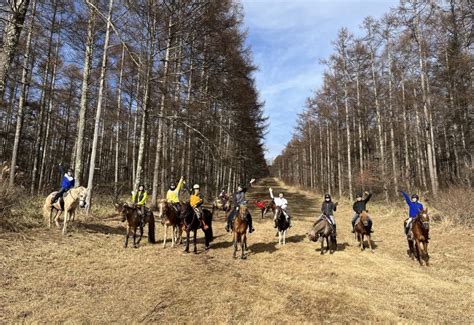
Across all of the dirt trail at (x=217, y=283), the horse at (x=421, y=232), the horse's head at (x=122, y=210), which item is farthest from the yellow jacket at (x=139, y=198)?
the horse at (x=421, y=232)

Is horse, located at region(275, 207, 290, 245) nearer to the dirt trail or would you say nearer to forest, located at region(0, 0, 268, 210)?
the dirt trail

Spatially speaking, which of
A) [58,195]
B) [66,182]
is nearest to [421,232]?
[66,182]

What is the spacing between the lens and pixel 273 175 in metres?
141

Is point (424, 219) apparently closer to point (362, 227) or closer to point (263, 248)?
point (362, 227)

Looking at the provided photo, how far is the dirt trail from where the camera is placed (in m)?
5.37

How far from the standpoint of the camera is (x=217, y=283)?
699cm

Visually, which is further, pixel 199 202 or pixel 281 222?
pixel 281 222

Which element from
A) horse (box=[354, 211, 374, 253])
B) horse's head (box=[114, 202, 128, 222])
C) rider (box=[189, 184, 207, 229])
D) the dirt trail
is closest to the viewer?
the dirt trail

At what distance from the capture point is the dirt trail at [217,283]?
17.6ft

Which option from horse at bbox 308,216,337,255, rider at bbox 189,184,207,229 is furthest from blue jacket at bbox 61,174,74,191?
horse at bbox 308,216,337,255

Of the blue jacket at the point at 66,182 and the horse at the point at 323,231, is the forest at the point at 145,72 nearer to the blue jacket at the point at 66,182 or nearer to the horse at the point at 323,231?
the blue jacket at the point at 66,182

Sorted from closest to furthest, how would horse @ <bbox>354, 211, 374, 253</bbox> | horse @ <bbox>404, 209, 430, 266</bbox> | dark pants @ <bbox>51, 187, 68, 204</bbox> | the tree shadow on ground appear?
horse @ <bbox>404, 209, 430, 266</bbox>, dark pants @ <bbox>51, 187, 68, 204</bbox>, the tree shadow on ground, horse @ <bbox>354, 211, 374, 253</bbox>

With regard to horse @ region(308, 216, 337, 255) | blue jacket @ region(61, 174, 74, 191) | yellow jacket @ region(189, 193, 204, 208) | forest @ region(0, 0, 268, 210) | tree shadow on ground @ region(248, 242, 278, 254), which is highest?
forest @ region(0, 0, 268, 210)

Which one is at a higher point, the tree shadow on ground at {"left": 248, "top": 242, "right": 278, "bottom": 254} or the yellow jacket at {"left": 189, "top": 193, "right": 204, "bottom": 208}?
the yellow jacket at {"left": 189, "top": 193, "right": 204, "bottom": 208}
